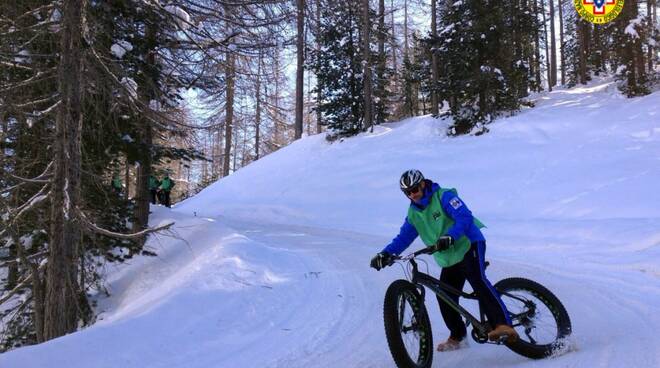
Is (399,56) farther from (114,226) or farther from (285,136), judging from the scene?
(114,226)

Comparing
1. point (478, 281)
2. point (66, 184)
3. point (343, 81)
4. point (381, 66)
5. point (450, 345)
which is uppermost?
point (381, 66)

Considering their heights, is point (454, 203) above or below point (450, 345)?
above

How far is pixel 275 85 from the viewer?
8273mm

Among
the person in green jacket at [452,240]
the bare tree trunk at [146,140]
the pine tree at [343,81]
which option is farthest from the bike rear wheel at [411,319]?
the pine tree at [343,81]

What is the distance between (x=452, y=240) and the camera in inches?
158

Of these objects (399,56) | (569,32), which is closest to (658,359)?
(399,56)

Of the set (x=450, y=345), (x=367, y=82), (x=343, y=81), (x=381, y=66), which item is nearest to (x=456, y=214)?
(x=450, y=345)

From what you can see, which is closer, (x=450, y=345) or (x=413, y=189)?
(x=413, y=189)

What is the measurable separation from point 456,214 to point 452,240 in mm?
283

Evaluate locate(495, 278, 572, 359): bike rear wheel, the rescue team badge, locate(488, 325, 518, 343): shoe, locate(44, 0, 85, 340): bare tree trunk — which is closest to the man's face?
locate(495, 278, 572, 359): bike rear wheel

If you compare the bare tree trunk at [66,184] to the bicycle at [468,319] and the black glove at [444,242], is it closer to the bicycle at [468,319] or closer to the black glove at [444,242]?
the bicycle at [468,319]

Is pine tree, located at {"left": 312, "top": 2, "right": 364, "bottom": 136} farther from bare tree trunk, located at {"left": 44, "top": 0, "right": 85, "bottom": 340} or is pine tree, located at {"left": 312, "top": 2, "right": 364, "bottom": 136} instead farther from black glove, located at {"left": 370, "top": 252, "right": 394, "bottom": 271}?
black glove, located at {"left": 370, "top": 252, "right": 394, "bottom": 271}

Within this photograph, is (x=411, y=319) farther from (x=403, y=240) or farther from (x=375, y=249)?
(x=375, y=249)

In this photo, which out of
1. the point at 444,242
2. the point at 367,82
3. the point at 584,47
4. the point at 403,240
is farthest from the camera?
the point at 584,47
